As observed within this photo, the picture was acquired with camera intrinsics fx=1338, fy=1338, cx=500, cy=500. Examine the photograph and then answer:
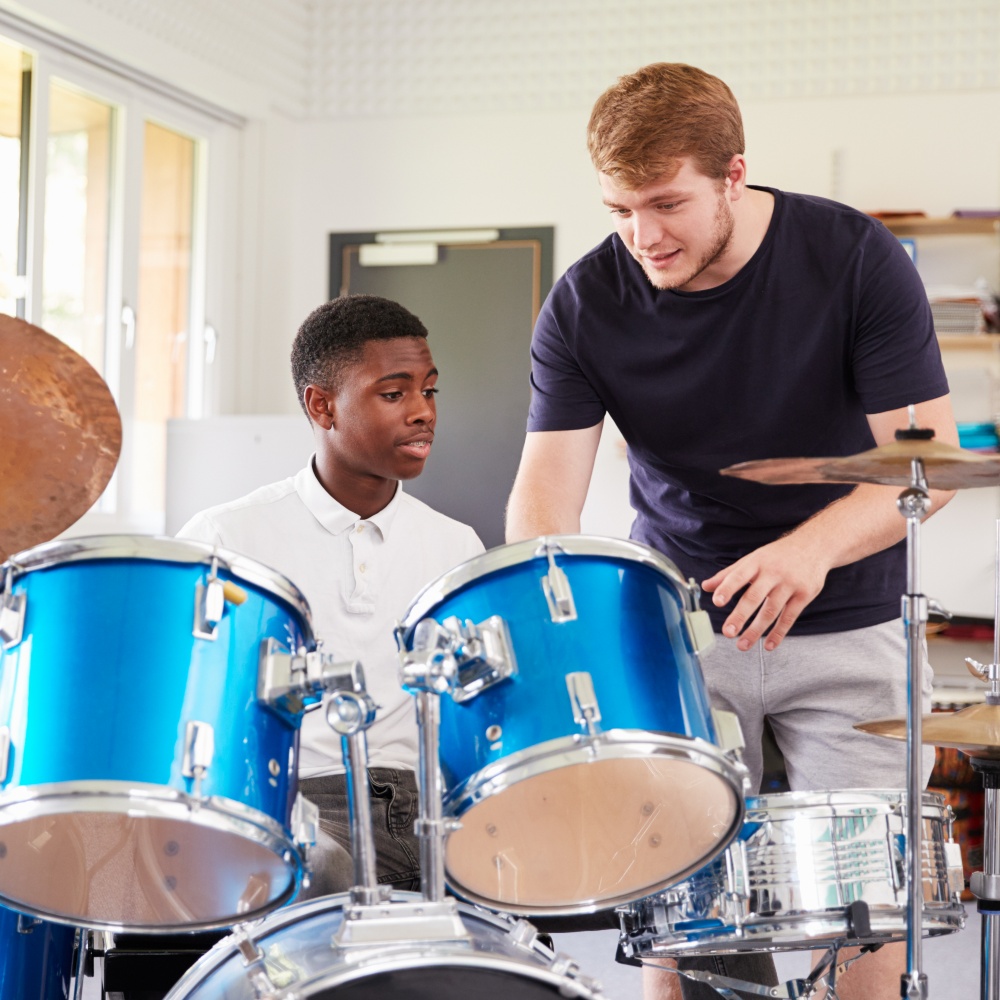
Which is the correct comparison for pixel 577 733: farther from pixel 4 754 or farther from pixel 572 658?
pixel 4 754

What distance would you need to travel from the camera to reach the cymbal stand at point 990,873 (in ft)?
5.98

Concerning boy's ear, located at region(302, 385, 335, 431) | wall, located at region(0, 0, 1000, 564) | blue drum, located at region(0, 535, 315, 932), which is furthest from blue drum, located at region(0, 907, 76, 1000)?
wall, located at region(0, 0, 1000, 564)

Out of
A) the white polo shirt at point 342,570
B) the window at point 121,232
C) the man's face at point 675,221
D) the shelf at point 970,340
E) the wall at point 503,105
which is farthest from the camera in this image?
the wall at point 503,105

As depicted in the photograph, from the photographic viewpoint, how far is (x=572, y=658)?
1.40 m

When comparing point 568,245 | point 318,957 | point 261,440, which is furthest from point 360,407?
point 568,245

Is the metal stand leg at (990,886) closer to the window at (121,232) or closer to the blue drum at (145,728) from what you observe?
the blue drum at (145,728)

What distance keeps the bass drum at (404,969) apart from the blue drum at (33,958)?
379 millimetres

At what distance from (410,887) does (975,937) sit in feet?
7.28

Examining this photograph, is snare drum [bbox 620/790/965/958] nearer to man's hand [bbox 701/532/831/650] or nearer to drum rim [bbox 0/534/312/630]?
man's hand [bbox 701/532/831/650]

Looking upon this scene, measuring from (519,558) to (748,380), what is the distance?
2.12ft

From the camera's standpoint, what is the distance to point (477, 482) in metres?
4.72

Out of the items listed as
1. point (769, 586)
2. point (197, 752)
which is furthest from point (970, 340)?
point (197, 752)

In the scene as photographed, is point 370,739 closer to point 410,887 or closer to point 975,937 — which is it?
point 410,887

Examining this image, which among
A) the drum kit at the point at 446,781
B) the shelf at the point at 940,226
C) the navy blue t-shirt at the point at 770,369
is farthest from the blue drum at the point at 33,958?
the shelf at the point at 940,226
